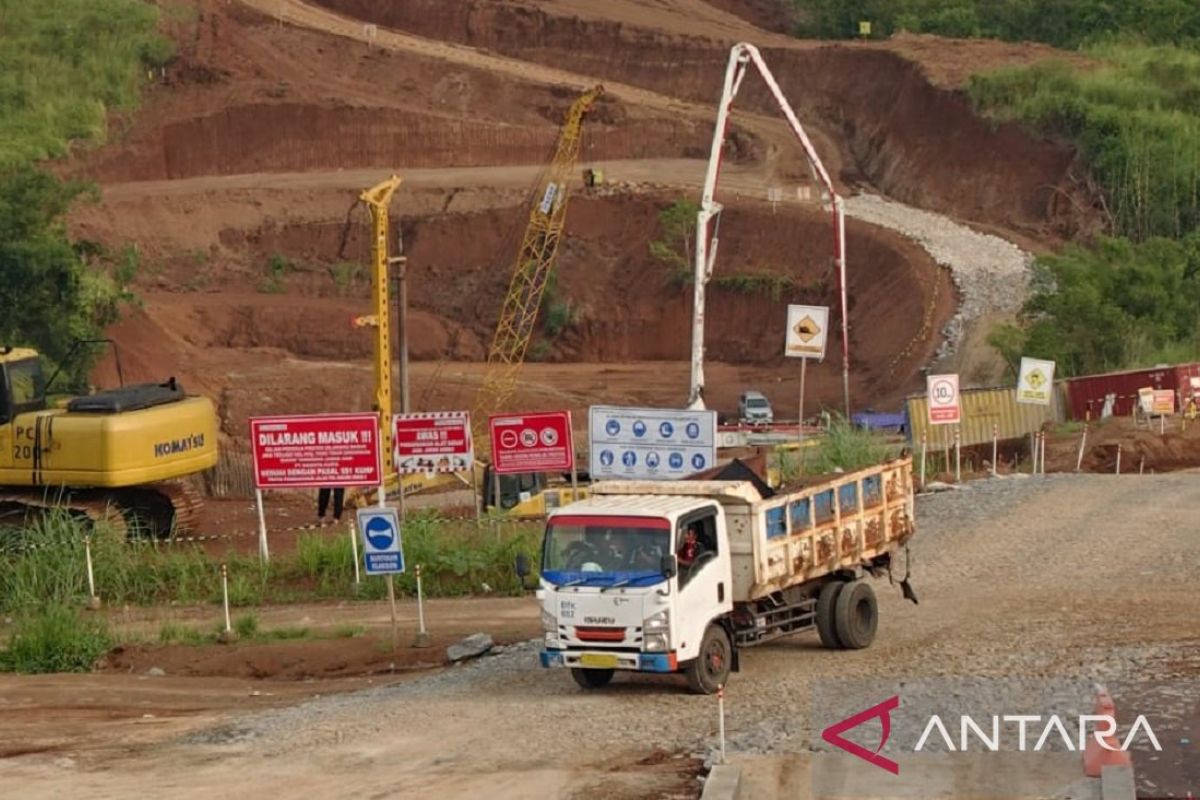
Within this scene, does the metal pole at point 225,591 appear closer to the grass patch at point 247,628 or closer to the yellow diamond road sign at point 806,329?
the grass patch at point 247,628

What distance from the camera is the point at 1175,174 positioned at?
80500mm

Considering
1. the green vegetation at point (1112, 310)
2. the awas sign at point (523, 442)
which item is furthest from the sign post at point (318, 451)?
the green vegetation at point (1112, 310)

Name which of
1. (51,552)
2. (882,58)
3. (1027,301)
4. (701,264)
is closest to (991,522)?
(701,264)

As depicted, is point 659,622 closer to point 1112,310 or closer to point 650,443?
point 650,443

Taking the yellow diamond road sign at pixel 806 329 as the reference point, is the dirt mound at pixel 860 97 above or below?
above

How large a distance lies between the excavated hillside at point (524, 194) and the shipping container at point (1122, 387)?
1261 centimetres

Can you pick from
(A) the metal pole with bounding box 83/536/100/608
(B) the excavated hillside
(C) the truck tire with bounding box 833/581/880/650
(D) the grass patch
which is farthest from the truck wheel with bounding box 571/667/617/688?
(B) the excavated hillside

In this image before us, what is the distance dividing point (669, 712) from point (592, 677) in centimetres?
170

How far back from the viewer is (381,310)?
45.7m

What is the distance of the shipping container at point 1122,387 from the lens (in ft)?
172

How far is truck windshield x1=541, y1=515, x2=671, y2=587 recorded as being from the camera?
827 inches

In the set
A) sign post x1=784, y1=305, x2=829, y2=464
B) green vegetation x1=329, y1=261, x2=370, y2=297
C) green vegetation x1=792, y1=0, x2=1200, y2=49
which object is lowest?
sign post x1=784, y1=305, x2=829, y2=464

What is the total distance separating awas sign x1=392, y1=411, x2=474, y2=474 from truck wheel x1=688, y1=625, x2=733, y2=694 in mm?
10174

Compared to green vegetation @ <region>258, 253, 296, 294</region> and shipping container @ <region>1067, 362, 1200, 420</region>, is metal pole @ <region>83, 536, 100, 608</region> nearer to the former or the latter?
shipping container @ <region>1067, 362, 1200, 420</region>
